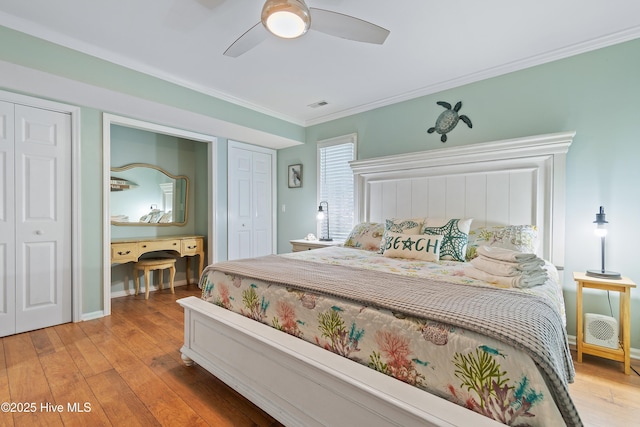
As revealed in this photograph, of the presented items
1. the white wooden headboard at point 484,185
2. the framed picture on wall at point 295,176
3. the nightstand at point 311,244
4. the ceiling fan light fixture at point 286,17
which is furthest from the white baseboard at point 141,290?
the ceiling fan light fixture at point 286,17

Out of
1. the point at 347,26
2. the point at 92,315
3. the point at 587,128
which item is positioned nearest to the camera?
the point at 347,26

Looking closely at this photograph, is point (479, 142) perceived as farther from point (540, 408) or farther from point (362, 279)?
point (540, 408)

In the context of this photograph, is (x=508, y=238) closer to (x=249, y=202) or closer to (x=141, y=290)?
(x=249, y=202)

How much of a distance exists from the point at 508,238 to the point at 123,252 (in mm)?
4091

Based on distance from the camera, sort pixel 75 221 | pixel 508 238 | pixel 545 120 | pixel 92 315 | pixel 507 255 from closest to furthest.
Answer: pixel 507 255
pixel 508 238
pixel 545 120
pixel 75 221
pixel 92 315

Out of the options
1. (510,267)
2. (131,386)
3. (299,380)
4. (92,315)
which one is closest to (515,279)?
(510,267)

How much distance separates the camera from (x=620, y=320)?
7.25 feet

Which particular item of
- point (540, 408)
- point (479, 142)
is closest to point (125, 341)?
point (540, 408)

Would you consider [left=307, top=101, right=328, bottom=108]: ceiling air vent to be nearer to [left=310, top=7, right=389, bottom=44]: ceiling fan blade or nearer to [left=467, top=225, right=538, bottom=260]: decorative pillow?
[left=310, top=7, right=389, bottom=44]: ceiling fan blade

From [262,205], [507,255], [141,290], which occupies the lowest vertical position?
[141,290]

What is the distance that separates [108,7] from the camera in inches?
77.9

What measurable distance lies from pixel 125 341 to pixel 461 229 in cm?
304

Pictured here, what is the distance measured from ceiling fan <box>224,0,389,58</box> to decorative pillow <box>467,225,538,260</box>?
5.71 feet

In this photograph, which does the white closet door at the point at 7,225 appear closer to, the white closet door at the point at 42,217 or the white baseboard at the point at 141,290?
the white closet door at the point at 42,217
